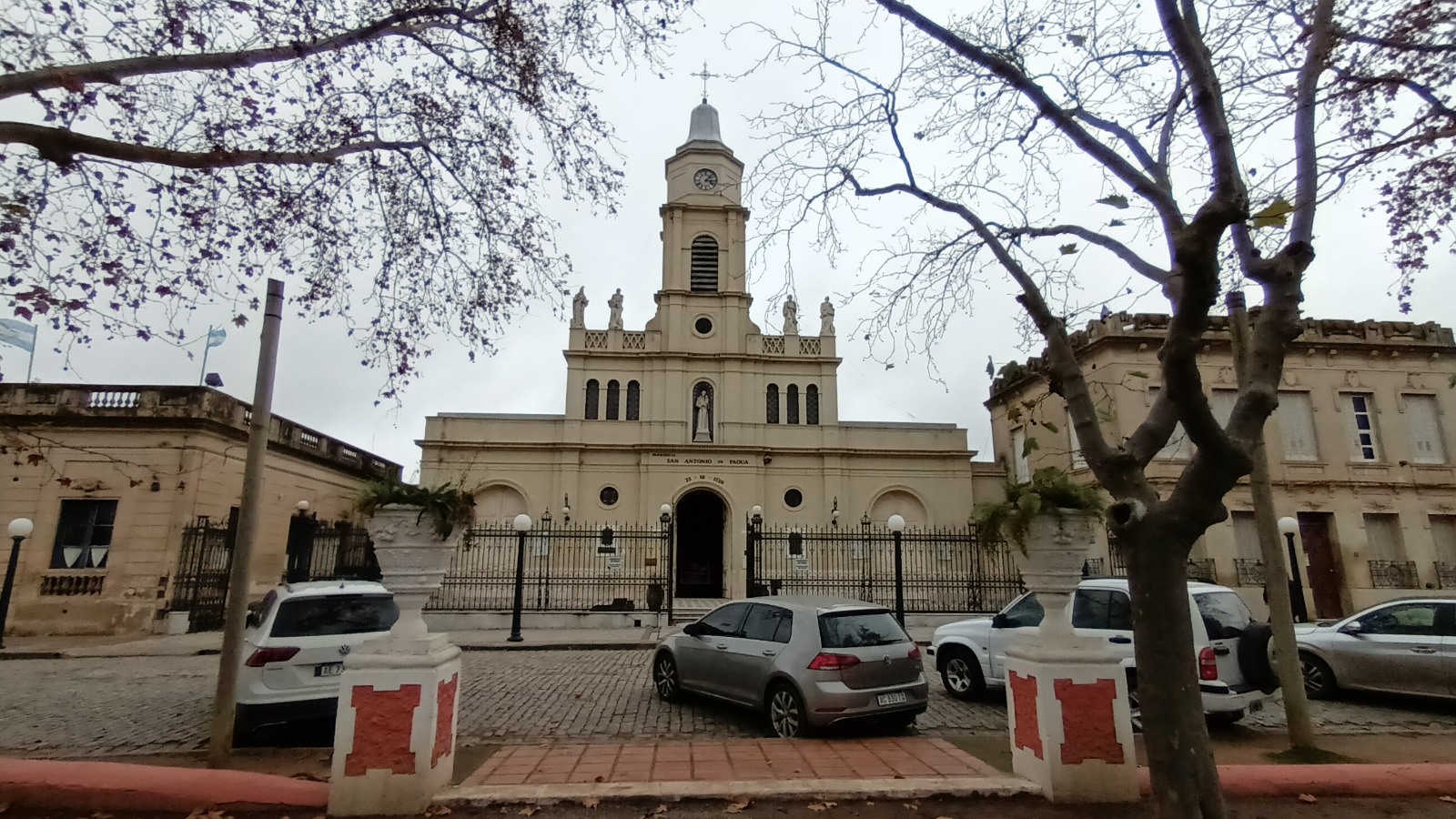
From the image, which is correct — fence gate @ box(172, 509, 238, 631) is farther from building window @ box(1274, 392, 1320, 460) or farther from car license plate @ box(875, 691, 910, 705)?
building window @ box(1274, 392, 1320, 460)

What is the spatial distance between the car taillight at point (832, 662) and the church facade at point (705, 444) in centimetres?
1847

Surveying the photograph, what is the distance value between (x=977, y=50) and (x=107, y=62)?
21.1 feet

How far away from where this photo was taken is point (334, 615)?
7.33 metres

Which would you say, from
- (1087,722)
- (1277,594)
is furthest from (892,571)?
(1087,722)

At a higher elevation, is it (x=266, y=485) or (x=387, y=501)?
(x=266, y=485)

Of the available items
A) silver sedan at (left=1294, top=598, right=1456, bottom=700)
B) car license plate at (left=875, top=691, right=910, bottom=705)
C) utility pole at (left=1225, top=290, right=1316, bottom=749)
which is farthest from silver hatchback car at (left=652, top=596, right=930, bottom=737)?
silver sedan at (left=1294, top=598, right=1456, bottom=700)

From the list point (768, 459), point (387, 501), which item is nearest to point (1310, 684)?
point (387, 501)

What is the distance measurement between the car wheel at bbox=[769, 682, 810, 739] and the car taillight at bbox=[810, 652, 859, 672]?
A: 341 mm

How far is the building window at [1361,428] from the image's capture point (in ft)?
67.9

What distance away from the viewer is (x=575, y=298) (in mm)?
28094

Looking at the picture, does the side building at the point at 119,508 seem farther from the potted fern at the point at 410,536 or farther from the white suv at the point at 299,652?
the potted fern at the point at 410,536

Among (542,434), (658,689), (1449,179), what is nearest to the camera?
(1449,179)

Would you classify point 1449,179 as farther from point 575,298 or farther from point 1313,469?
point 575,298

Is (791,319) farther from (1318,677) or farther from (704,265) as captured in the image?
(1318,677)
